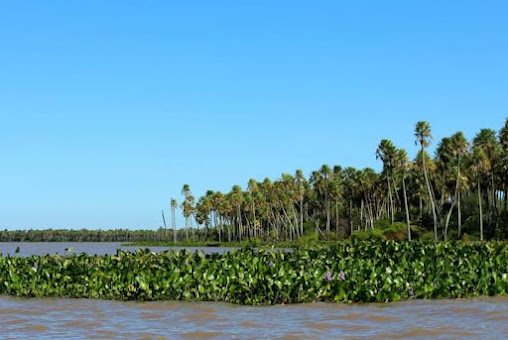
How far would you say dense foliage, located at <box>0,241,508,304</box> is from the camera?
2133cm

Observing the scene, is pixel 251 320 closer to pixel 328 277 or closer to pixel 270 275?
pixel 270 275

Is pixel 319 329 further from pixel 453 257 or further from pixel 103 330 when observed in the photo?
pixel 453 257

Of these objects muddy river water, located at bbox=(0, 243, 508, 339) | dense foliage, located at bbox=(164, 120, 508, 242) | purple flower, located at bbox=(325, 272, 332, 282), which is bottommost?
muddy river water, located at bbox=(0, 243, 508, 339)

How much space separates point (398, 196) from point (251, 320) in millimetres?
102656

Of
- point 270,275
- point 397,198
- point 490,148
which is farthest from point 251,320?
point 397,198

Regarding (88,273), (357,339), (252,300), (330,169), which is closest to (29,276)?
(88,273)

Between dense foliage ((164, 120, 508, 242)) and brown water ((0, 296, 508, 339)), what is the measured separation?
6298cm

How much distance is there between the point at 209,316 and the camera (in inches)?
722

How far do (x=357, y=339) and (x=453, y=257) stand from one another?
10.3 metres

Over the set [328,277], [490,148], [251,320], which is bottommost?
[251,320]

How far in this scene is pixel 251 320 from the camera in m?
17.4

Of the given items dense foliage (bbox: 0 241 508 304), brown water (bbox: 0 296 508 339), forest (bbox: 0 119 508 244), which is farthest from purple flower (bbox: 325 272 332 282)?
forest (bbox: 0 119 508 244)

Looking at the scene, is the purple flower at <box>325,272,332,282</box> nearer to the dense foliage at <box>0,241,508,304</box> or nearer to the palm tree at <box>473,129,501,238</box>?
the dense foliage at <box>0,241,508,304</box>

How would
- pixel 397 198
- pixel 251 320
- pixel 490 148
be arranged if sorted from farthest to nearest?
pixel 397 198 < pixel 490 148 < pixel 251 320
